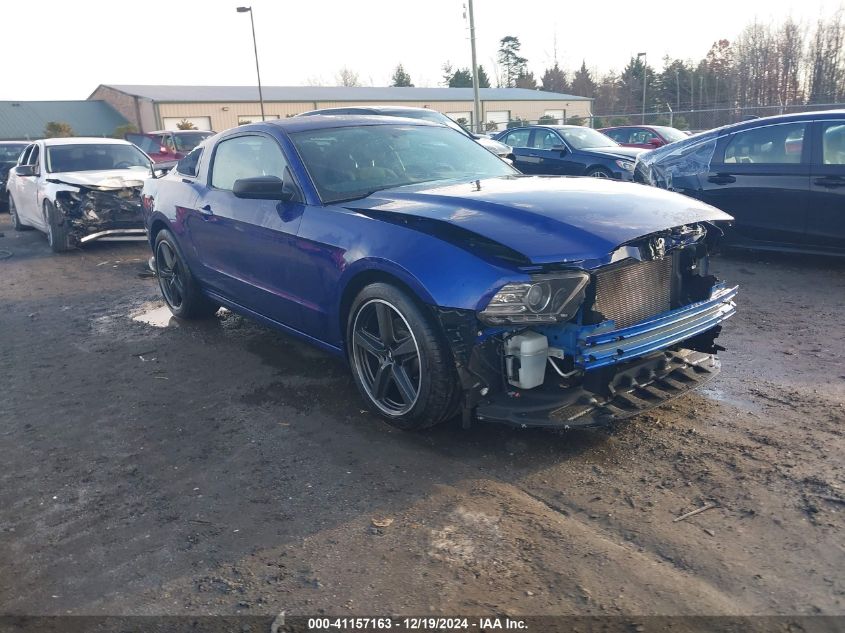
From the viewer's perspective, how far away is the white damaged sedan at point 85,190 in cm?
1048

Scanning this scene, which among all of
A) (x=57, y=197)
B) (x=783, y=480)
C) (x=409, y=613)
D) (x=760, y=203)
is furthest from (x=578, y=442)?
(x=57, y=197)

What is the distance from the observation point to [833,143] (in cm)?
695

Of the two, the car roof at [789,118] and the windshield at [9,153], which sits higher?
the windshield at [9,153]

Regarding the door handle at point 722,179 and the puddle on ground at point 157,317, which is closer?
the puddle on ground at point 157,317

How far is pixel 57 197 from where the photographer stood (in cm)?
1042

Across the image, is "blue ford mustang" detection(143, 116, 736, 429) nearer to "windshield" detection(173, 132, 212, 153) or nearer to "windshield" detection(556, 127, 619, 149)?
"windshield" detection(556, 127, 619, 149)

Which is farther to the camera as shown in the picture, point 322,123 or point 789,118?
point 789,118

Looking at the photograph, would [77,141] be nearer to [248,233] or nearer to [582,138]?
[248,233]

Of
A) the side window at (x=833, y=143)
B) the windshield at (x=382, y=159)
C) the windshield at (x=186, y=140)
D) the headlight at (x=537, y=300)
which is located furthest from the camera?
the windshield at (x=186, y=140)

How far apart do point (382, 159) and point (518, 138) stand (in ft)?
36.5

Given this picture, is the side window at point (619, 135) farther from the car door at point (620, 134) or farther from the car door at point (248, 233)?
the car door at point (248, 233)

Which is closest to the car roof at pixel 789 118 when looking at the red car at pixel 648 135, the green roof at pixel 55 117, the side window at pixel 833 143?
the side window at pixel 833 143

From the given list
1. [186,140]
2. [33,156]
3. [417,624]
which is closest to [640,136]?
[186,140]

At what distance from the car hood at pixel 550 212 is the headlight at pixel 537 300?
10 centimetres
